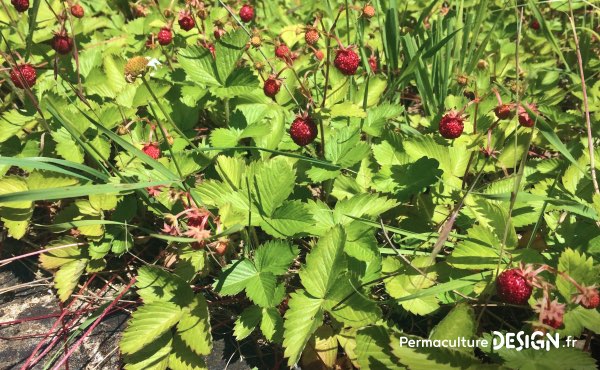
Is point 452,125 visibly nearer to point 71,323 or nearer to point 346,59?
point 346,59

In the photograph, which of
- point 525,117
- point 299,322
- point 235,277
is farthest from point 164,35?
point 525,117

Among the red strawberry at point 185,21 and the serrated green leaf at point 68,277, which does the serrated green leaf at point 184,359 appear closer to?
the serrated green leaf at point 68,277

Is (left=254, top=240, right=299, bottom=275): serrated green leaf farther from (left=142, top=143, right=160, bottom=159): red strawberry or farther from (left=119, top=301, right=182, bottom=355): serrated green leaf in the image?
(left=142, top=143, right=160, bottom=159): red strawberry

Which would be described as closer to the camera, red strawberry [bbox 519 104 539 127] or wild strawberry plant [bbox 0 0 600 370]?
wild strawberry plant [bbox 0 0 600 370]

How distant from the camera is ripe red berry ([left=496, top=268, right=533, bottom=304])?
48.4 inches

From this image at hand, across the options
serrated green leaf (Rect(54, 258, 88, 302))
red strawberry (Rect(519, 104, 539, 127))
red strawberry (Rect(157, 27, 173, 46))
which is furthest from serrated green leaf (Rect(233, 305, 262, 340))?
red strawberry (Rect(157, 27, 173, 46))

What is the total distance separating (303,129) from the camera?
5.23ft

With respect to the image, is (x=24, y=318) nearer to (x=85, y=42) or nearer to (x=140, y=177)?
(x=140, y=177)

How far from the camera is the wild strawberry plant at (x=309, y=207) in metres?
1.39

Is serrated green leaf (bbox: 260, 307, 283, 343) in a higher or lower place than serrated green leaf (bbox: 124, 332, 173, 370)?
higher

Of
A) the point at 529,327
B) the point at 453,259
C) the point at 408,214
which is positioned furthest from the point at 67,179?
the point at 529,327

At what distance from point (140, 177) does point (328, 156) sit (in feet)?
2.32

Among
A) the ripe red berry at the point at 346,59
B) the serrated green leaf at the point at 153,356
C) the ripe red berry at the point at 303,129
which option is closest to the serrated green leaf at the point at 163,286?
the serrated green leaf at the point at 153,356

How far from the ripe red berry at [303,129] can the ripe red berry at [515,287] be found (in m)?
0.76
